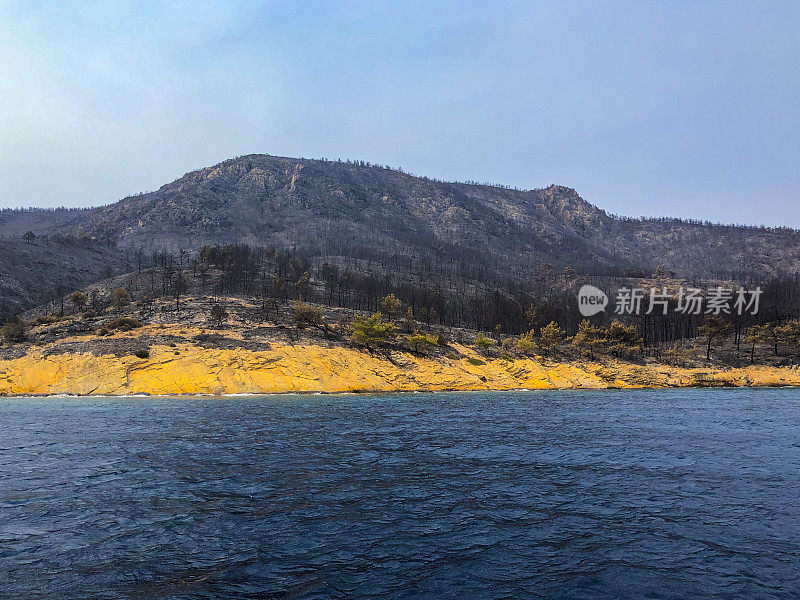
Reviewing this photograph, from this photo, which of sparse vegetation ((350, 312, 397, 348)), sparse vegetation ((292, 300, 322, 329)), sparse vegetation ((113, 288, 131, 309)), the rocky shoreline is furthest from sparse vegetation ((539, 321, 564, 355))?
sparse vegetation ((113, 288, 131, 309))

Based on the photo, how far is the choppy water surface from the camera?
1144 cm

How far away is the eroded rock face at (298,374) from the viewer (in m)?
68.8

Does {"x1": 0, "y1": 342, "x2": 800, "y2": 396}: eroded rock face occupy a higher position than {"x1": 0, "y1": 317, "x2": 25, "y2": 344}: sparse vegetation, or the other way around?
{"x1": 0, "y1": 317, "x2": 25, "y2": 344}: sparse vegetation

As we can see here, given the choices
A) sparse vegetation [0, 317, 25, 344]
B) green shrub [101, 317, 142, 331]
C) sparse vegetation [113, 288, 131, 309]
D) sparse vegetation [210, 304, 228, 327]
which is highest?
sparse vegetation [113, 288, 131, 309]

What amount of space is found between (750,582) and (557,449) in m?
16.9

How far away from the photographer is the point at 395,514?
16250 millimetres

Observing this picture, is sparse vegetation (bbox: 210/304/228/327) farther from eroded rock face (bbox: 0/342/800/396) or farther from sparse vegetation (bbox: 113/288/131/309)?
sparse vegetation (bbox: 113/288/131/309)

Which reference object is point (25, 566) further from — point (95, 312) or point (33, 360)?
point (95, 312)

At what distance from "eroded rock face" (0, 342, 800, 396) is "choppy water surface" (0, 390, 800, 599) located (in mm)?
36551

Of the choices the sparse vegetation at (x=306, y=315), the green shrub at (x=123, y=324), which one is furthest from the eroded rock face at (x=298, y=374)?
the sparse vegetation at (x=306, y=315)

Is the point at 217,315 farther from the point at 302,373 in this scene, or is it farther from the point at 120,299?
the point at 120,299

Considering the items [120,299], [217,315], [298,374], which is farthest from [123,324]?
[298,374]

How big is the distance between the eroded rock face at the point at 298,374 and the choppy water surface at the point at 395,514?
36.6 meters

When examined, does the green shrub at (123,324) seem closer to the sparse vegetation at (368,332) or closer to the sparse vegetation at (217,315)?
the sparse vegetation at (217,315)
